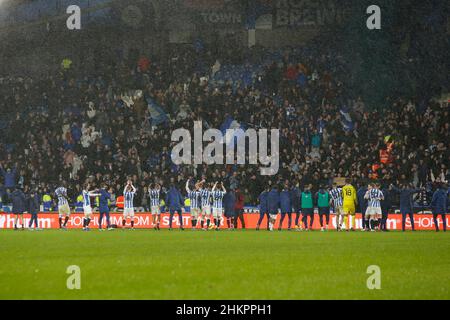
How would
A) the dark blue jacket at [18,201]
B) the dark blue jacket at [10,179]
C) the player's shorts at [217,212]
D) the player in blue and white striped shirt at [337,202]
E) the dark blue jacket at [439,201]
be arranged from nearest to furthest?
the dark blue jacket at [439,201] < the player in blue and white striped shirt at [337,202] < the dark blue jacket at [18,201] < the player's shorts at [217,212] < the dark blue jacket at [10,179]

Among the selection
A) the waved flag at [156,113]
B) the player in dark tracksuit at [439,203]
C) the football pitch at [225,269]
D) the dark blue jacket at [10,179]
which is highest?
the waved flag at [156,113]

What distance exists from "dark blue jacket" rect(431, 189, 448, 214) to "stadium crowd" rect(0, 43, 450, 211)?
2.37 meters

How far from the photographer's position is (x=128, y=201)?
37.0m

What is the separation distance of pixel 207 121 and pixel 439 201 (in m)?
14.0

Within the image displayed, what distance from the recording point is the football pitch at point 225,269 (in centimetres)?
1307

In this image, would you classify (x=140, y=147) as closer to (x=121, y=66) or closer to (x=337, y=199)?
(x=121, y=66)

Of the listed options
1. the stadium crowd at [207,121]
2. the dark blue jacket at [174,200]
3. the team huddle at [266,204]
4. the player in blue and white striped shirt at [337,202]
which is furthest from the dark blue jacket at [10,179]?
the player in blue and white striped shirt at [337,202]

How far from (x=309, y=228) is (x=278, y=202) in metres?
1.91

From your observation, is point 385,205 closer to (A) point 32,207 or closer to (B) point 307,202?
(B) point 307,202

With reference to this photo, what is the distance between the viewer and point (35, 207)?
1447 inches

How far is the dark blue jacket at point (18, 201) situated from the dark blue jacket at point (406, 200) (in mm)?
15794

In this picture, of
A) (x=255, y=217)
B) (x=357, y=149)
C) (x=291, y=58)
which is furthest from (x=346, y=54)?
(x=255, y=217)

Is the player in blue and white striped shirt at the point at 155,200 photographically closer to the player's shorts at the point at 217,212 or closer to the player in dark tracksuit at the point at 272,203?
the player's shorts at the point at 217,212

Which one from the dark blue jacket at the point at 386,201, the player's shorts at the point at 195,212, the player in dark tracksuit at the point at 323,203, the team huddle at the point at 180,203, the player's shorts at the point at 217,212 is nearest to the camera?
the dark blue jacket at the point at 386,201
